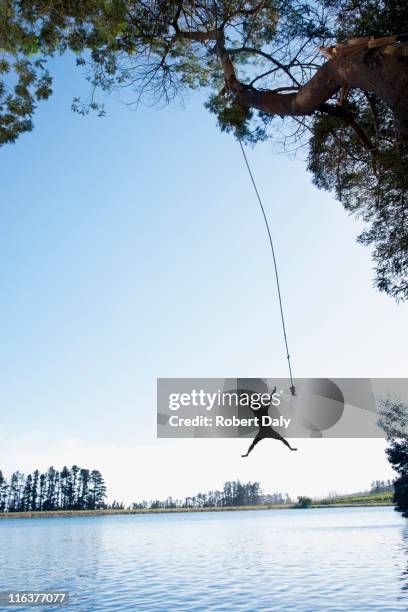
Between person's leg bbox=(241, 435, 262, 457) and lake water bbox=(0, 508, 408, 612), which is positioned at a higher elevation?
person's leg bbox=(241, 435, 262, 457)

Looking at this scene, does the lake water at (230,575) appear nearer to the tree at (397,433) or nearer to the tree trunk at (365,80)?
the tree at (397,433)

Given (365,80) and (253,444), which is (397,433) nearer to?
(253,444)

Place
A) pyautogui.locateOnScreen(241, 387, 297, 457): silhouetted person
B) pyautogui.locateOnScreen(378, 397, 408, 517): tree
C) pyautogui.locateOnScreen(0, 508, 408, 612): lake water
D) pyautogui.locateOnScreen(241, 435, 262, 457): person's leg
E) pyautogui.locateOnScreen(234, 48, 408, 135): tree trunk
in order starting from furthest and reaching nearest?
pyautogui.locateOnScreen(378, 397, 408, 517): tree → pyautogui.locateOnScreen(0, 508, 408, 612): lake water → pyautogui.locateOnScreen(241, 387, 297, 457): silhouetted person → pyautogui.locateOnScreen(241, 435, 262, 457): person's leg → pyautogui.locateOnScreen(234, 48, 408, 135): tree trunk

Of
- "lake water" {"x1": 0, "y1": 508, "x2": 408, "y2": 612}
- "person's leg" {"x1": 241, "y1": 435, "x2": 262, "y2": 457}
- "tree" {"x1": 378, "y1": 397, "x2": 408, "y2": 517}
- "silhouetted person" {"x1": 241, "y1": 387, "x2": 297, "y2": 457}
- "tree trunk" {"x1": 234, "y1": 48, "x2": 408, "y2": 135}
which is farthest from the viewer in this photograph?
"tree" {"x1": 378, "y1": 397, "x2": 408, "y2": 517}

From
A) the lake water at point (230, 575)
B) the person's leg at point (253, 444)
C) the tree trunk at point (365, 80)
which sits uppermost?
the tree trunk at point (365, 80)

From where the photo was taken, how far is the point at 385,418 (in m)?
29.4

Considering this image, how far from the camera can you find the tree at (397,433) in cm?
2900

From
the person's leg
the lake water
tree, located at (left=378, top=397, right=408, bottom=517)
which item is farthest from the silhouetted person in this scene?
tree, located at (left=378, top=397, right=408, bottom=517)

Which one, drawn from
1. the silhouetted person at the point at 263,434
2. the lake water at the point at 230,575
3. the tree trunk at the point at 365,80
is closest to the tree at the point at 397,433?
the lake water at the point at 230,575

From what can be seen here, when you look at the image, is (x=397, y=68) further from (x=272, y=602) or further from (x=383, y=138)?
(x=272, y=602)

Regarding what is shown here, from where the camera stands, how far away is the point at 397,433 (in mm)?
29297

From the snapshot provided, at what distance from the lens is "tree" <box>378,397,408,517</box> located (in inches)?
1142

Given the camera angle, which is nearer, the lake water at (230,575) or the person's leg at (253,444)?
the person's leg at (253,444)

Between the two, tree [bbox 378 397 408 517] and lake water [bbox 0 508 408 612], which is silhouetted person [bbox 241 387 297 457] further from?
tree [bbox 378 397 408 517]
